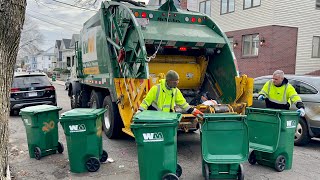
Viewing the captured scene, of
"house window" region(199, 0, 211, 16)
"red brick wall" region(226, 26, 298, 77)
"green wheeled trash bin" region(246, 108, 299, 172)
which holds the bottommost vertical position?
"green wheeled trash bin" region(246, 108, 299, 172)

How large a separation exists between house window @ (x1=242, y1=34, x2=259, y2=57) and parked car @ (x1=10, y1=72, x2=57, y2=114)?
11499 millimetres

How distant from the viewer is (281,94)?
5.64 m

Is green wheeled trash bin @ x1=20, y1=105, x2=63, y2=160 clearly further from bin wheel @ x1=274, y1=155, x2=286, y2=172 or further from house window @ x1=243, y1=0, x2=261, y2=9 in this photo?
house window @ x1=243, y1=0, x2=261, y2=9

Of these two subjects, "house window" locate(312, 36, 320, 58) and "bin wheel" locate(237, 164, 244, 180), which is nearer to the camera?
"bin wheel" locate(237, 164, 244, 180)

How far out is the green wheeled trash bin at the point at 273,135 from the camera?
491cm

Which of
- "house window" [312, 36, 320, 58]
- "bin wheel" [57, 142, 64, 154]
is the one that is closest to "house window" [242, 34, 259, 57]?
"house window" [312, 36, 320, 58]

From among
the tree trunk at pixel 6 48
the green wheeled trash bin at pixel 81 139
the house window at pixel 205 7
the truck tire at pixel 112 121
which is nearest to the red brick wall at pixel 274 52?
the house window at pixel 205 7

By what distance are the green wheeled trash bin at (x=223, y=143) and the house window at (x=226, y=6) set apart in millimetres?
16186

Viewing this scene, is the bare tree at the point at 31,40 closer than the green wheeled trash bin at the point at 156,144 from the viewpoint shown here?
No

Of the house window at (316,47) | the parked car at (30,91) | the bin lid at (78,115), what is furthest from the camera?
the house window at (316,47)

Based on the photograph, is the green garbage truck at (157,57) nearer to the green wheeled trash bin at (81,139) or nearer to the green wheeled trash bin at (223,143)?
the green wheeled trash bin at (81,139)

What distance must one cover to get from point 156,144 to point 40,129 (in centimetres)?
257

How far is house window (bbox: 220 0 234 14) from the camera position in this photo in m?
19.4

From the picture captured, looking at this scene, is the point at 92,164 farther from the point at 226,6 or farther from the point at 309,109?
the point at 226,6
